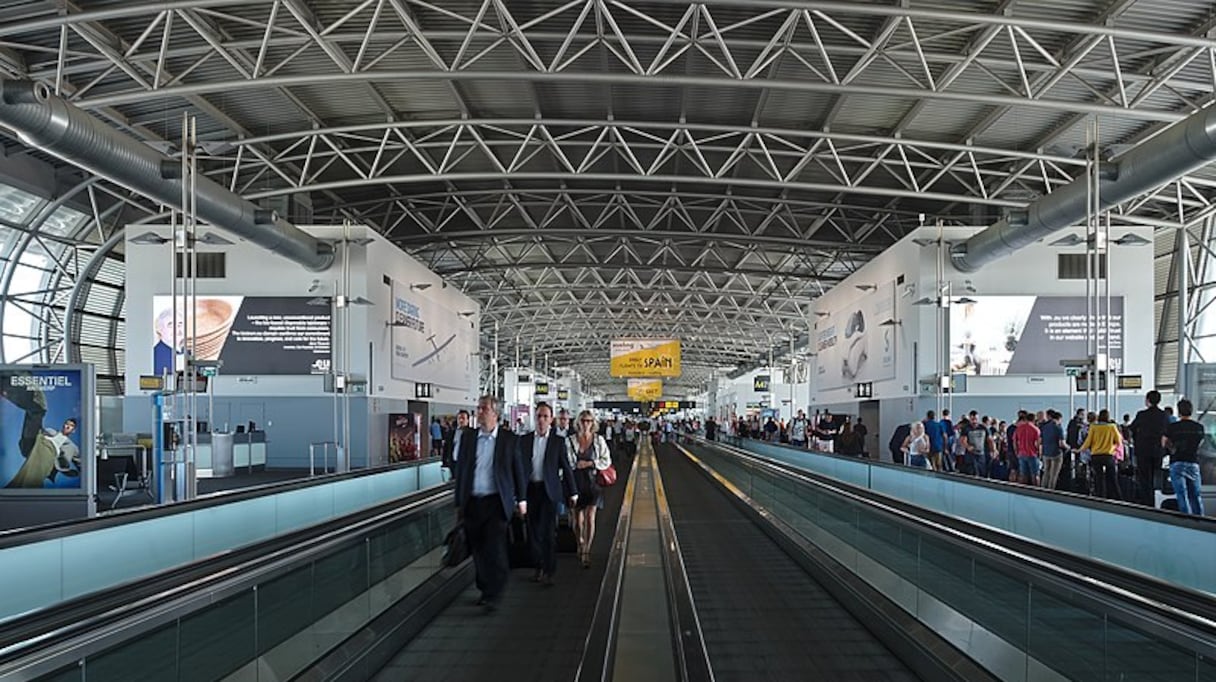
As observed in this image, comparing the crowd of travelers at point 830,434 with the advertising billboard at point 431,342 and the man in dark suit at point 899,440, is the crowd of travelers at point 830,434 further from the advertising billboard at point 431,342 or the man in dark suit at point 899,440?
the advertising billboard at point 431,342

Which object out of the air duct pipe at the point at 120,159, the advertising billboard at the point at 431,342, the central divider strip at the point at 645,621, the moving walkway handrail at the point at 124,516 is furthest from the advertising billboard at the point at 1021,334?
the moving walkway handrail at the point at 124,516

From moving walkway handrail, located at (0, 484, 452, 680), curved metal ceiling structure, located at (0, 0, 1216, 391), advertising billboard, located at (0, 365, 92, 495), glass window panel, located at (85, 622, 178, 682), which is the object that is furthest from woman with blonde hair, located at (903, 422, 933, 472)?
glass window panel, located at (85, 622, 178, 682)

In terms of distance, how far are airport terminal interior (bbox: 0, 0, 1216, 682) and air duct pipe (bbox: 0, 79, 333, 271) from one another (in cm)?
11

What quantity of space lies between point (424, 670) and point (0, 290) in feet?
105

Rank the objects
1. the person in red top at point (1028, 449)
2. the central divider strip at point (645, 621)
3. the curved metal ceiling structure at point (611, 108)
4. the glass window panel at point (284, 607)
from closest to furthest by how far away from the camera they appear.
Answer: the glass window panel at point (284, 607)
the central divider strip at point (645, 621)
the person in red top at point (1028, 449)
the curved metal ceiling structure at point (611, 108)

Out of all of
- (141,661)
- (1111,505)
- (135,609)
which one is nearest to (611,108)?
(1111,505)

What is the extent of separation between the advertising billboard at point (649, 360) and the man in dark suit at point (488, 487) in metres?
38.7

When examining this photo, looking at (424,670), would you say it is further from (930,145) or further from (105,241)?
(105,241)

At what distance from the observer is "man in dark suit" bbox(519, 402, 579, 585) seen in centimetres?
1014

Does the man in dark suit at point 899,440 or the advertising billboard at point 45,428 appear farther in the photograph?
the man in dark suit at point 899,440

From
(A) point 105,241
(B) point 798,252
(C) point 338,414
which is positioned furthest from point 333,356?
(B) point 798,252

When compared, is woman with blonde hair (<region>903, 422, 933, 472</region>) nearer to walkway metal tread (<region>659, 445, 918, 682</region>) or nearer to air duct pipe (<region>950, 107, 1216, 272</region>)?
air duct pipe (<region>950, 107, 1216, 272</region>)

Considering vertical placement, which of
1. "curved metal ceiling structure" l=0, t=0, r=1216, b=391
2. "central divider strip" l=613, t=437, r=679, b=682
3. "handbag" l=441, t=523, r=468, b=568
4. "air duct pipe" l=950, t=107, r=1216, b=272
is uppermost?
"curved metal ceiling structure" l=0, t=0, r=1216, b=391

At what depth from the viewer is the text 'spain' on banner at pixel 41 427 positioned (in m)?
13.1
